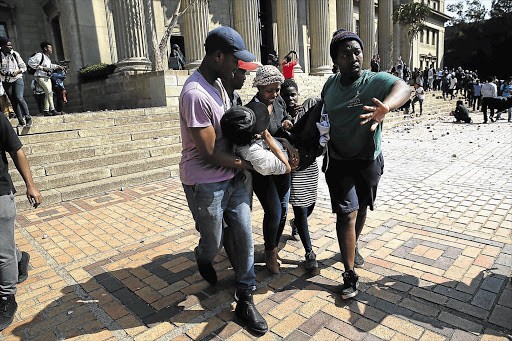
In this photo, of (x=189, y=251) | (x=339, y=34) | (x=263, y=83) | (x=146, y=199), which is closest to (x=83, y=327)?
(x=189, y=251)

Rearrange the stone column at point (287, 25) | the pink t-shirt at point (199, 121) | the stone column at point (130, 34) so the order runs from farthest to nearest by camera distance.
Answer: the stone column at point (287, 25) → the stone column at point (130, 34) → the pink t-shirt at point (199, 121)

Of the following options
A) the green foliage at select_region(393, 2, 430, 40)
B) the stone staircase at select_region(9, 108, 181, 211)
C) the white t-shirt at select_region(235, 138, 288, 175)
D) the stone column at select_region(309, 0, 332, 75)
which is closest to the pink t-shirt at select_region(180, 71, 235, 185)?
the white t-shirt at select_region(235, 138, 288, 175)

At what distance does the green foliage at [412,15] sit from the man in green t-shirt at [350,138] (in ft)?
115

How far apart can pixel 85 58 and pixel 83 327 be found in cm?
1596

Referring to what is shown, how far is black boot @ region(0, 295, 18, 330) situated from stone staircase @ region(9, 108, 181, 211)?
341cm

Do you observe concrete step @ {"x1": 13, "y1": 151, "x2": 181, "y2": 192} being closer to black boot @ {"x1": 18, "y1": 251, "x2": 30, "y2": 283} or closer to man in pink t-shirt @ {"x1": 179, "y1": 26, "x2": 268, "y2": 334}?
black boot @ {"x1": 18, "y1": 251, "x2": 30, "y2": 283}

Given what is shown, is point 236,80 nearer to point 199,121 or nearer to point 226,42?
point 226,42

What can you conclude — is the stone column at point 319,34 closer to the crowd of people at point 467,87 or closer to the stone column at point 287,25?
the stone column at point 287,25

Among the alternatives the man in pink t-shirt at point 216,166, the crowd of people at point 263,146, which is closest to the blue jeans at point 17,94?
the crowd of people at point 263,146

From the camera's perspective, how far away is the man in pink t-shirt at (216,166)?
2.26 metres

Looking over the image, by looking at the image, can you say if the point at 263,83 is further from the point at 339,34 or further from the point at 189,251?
the point at 189,251

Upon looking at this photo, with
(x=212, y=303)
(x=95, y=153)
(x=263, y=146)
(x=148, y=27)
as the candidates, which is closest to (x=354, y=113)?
Answer: (x=263, y=146)

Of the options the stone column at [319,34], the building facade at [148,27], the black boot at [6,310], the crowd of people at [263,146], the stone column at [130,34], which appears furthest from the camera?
the stone column at [319,34]

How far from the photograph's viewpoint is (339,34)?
275 cm
